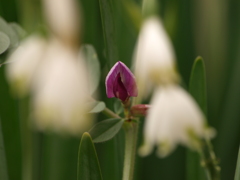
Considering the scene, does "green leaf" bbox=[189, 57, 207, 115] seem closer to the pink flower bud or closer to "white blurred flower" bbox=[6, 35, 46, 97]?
the pink flower bud

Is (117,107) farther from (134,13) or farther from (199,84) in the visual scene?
(134,13)

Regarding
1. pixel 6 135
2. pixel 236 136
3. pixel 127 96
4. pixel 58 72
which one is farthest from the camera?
pixel 236 136

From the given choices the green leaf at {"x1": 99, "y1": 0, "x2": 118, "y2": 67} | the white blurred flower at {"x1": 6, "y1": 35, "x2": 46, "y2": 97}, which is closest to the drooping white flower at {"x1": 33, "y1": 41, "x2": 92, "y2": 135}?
the white blurred flower at {"x1": 6, "y1": 35, "x2": 46, "y2": 97}

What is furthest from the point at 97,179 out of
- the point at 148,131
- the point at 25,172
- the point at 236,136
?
the point at 236,136

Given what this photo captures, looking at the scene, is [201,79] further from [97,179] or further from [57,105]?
[57,105]

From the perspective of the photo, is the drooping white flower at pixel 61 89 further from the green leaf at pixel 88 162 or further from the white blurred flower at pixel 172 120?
the green leaf at pixel 88 162
